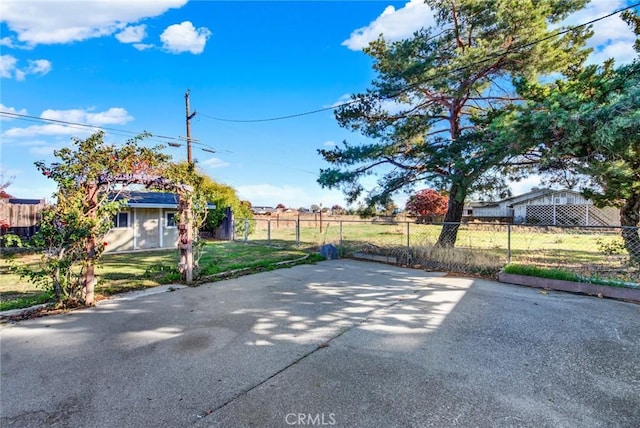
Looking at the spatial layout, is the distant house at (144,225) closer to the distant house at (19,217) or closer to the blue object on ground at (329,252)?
the distant house at (19,217)

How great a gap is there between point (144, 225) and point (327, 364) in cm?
1228

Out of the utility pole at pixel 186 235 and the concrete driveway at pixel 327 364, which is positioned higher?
the utility pole at pixel 186 235

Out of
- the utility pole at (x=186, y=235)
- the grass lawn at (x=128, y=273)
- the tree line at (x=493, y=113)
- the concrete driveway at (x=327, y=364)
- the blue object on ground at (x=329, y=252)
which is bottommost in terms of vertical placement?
the concrete driveway at (x=327, y=364)

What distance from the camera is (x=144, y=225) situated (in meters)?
12.5

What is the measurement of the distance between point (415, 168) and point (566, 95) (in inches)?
168

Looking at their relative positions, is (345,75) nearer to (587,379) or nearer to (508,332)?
(508,332)

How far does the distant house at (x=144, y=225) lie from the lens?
38.3 feet

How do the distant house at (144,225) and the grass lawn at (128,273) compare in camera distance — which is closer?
the grass lawn at (128,273)

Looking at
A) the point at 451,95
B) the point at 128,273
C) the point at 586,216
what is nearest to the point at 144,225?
the point at 128,273

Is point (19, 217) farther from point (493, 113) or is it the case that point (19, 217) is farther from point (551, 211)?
point (551, 211)

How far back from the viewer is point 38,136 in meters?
12.0

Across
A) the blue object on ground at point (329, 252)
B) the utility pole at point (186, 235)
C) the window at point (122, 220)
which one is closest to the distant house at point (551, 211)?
the blue object on ground at point (329, 252)

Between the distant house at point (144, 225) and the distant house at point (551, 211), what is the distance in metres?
18.0

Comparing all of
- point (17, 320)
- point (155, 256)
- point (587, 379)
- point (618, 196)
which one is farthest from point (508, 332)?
point (155, 256)
